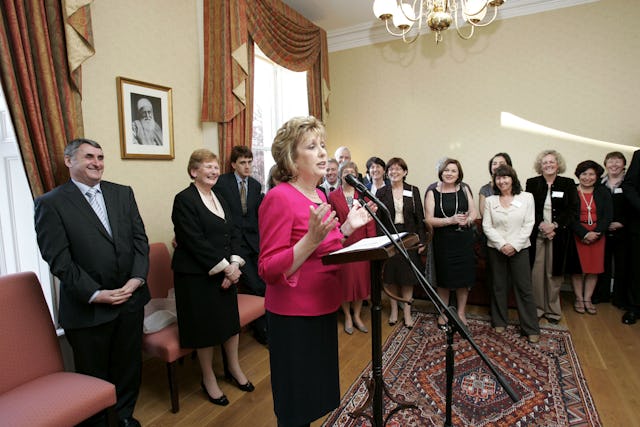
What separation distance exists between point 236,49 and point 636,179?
12.7 ft

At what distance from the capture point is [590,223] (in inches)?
141

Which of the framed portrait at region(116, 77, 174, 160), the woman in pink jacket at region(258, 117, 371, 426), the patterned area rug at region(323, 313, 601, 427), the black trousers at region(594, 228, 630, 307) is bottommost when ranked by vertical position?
the patterned area rug at region(323, 313, 601, 427)

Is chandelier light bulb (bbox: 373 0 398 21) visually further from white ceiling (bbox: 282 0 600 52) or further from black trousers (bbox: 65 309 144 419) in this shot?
black trousers (bbox: 65 309 144 419)

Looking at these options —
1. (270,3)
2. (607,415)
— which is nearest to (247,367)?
(607,415)

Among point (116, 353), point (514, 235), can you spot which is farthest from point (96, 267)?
point (514, 235)

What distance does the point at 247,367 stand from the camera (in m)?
2.76

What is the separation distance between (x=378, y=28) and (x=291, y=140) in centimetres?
447

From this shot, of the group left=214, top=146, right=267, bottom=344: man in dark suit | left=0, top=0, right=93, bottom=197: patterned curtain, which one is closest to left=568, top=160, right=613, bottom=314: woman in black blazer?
left=214, top=146, right=267, bottom=344: man in dark suit

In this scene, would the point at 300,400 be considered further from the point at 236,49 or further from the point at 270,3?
the point at 270,3

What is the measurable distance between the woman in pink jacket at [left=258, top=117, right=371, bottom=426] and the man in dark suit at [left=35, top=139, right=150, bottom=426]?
1037 millimetres

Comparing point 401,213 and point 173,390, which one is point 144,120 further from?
point 401,213

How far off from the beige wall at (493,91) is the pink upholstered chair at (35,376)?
14.2 feet

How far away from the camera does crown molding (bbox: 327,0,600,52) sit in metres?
4.30

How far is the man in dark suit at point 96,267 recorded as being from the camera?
1.80 m
